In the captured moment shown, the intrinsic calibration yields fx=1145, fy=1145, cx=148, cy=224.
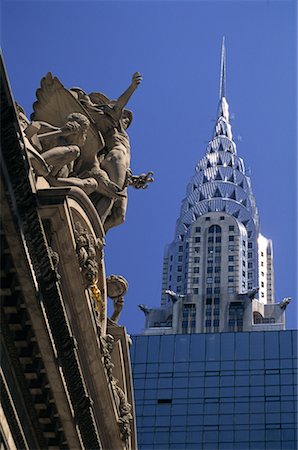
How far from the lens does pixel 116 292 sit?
43.9 m

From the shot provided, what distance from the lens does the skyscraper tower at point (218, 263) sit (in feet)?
550

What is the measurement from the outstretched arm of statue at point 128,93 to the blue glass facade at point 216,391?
210 feet

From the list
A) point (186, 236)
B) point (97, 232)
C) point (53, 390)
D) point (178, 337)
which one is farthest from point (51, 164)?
point (186, 236)

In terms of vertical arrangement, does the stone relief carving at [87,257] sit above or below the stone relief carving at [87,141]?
below

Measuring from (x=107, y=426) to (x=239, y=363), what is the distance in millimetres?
74301

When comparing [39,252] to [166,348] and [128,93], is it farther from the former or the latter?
[166,348]

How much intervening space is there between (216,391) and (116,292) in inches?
2681

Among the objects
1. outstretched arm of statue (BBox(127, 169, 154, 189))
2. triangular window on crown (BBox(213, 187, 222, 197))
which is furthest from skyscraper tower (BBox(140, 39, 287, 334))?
outstretched arm of statue (BBox(127, 169, 154, 189))

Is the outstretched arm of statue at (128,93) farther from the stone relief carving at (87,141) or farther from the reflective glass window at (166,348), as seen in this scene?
the reflective glass window at (166,348)

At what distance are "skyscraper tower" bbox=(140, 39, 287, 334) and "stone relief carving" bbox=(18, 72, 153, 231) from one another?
117997 millimetres

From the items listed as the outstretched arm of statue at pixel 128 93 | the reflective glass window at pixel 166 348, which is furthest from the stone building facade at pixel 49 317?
the reflective glass window at pixel 166 348

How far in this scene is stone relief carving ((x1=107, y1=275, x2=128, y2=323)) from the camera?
43.8m

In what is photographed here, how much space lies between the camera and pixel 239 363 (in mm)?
112000

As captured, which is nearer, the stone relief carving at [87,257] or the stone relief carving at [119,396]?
the stone relief carving at [87,257]
